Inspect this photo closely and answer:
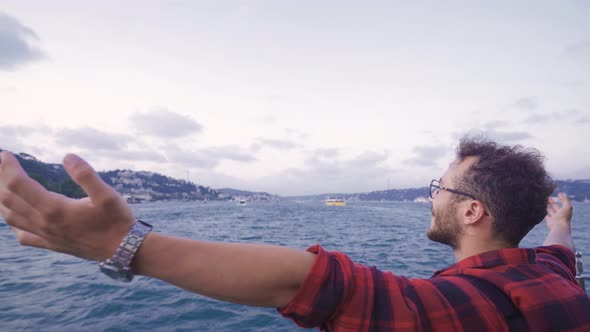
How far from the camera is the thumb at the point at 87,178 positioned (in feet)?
2.37

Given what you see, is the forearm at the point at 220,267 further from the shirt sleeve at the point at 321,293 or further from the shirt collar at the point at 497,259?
the shirt collar at the point at 497,259

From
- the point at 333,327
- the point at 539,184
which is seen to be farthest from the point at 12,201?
the point at 539,184

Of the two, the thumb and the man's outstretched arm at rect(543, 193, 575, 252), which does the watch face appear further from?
the man's outstretched arm at rect(543, 193, 575, 252)

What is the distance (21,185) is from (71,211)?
14cm

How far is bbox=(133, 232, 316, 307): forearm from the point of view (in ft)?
2.81

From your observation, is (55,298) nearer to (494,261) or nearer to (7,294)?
(7,294)

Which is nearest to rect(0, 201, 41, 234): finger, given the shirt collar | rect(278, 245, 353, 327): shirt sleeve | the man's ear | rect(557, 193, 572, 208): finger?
rect(278, 245, 353, 327): shirt sleeve

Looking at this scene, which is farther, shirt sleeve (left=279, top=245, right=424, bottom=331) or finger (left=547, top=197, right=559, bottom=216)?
finger (left=547, top=197, right=559, bottom=216)

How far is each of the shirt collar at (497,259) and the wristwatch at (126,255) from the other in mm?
1279

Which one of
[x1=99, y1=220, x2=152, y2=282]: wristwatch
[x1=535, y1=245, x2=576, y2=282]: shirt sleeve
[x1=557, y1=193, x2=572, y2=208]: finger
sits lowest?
[x1=535, y1=245, x2=576, y2=282]: shirt sleeve

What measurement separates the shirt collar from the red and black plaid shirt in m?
0.02

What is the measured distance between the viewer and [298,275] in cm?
91

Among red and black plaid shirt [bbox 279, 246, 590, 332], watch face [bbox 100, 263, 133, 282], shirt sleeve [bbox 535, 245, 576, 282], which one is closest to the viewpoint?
watch face [bbox 100, 263, 133, 282]

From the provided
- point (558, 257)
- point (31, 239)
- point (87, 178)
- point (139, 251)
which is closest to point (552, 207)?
point (558, 257)
